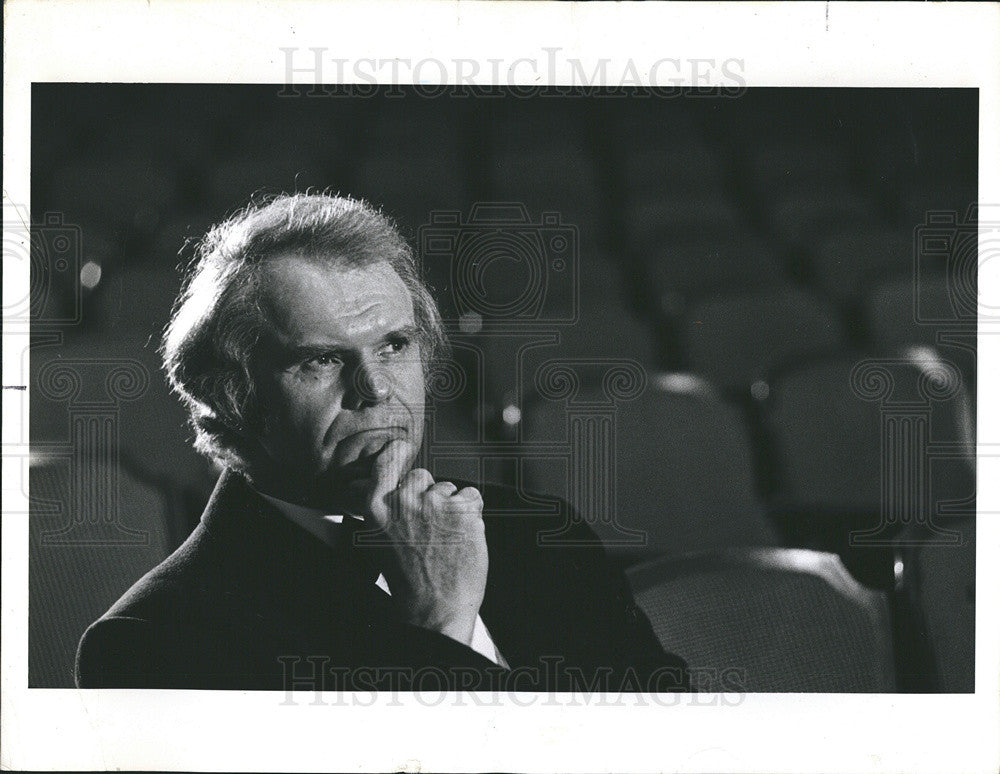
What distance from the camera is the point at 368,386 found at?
2.14m

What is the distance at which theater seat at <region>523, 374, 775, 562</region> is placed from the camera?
218 centimetres

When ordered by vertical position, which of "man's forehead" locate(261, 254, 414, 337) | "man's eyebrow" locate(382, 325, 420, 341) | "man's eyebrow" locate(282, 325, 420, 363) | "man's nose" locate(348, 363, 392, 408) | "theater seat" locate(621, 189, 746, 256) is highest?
"theater seat" locate(621, 189, 746, 256)

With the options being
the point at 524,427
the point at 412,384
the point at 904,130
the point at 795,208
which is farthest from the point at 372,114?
the point at 904,130

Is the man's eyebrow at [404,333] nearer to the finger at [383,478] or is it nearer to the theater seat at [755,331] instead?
the finger at [383,478]

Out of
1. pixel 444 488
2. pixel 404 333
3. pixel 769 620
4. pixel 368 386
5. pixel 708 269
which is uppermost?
pixel 708 269

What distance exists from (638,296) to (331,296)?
693 millimetres

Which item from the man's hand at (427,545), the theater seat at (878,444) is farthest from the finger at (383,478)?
the theater seat at (878,444)

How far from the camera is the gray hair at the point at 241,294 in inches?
84.8

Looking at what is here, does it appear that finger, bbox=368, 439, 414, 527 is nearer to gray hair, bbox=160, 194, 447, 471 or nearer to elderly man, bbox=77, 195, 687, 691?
elderly man, bbox=77, 195, 687, 691

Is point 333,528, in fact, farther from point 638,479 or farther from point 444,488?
point 638,479

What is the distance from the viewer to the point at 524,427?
7.16 ft

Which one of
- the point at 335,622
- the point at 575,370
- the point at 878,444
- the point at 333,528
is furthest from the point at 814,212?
the point at 335,622

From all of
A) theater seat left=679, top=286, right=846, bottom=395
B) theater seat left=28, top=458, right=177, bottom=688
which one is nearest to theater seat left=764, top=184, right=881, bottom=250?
theater seat left=679, top=286, right=846, bottom=395

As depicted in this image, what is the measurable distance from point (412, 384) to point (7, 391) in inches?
36.9
